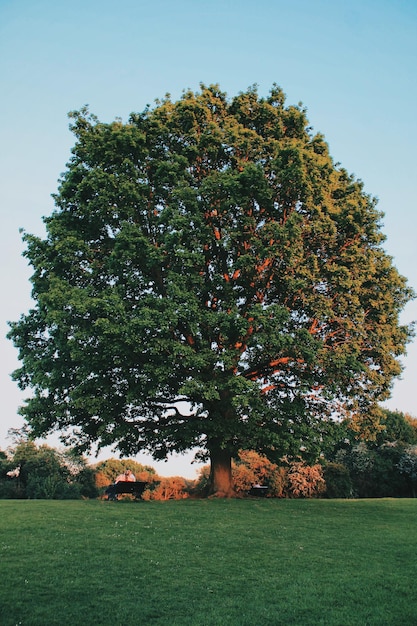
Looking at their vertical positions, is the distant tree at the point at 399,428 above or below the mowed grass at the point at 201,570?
above

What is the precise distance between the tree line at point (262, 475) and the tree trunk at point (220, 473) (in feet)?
2.15

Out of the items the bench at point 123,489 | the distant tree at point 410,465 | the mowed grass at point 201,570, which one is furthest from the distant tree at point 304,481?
the mowed grass at point 201,570

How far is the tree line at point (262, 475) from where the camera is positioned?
3528 cm

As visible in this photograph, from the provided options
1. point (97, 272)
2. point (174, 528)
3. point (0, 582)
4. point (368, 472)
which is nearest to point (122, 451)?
point (97, 272)

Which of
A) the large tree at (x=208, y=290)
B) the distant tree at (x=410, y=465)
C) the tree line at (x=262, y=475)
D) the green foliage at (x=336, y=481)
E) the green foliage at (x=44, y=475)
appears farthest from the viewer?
the distant tree at (x=410, y=465)

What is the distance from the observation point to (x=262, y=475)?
4031cm

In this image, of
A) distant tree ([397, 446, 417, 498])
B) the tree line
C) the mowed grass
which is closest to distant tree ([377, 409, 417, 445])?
the tree line

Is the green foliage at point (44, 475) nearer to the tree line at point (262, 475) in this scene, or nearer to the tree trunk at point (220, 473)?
the tree line at point (262, 475)

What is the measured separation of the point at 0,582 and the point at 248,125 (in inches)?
949

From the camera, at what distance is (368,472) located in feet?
163

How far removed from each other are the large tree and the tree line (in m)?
3.64

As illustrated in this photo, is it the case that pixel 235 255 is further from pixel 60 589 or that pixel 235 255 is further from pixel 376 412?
pixel 60 589

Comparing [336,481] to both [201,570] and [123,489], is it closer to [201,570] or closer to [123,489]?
[123,489]

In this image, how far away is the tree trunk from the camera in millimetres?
25109
